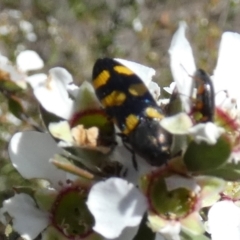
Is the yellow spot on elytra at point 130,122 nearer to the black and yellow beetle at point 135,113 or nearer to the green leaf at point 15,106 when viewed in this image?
the black and yellow beetle at point 135,113

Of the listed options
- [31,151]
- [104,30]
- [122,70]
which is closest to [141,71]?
[122,70]

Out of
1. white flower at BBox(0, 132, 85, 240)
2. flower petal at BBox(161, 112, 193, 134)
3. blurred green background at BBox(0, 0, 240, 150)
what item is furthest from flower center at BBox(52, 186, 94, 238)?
blurred green background at BBox(0, 0, 240, 150)

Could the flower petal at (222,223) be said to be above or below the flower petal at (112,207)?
below

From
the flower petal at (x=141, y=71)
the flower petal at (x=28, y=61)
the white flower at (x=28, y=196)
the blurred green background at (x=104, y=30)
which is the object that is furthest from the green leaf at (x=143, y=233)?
the blurred green background at (x=104, y=30)

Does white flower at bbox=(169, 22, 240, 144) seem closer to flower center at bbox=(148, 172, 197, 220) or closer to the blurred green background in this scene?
flower center at bbox=(148, 172, 197, 220)

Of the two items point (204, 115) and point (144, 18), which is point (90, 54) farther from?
point (204, 115)
